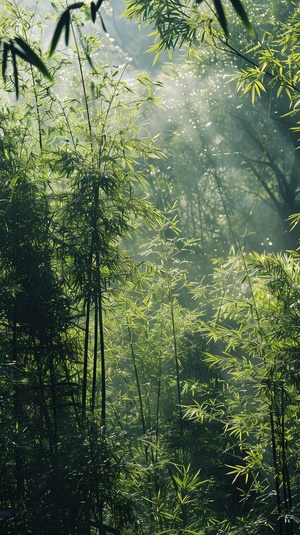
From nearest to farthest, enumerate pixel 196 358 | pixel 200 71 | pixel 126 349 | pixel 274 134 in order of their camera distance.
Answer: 1. pixel 126 349
2. pixel 196 358
3. pixel 200 71
4. pixel 274 134

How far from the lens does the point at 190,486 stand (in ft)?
12.5

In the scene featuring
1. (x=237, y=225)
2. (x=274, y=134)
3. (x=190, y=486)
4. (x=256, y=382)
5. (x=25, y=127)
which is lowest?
(x=190, y=486)

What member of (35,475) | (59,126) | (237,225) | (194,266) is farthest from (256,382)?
(237,225)

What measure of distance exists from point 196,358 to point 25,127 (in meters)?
3.40

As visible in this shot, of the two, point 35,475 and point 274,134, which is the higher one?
point 274,134

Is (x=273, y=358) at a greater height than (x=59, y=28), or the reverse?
(x=59, y=28)

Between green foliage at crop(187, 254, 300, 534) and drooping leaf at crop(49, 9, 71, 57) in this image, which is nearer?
drooping leaf at crop(49, 9, 71, 57)

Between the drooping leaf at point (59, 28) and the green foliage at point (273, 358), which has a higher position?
the drooping leaf at point (59, 28)

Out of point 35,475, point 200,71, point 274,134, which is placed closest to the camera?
point 35,475

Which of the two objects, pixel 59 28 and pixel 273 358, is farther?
pixel 273 358

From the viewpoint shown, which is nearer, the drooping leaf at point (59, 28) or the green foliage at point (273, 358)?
the drooping leaf at point (59, 28)

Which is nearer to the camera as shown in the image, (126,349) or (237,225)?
(126,349)

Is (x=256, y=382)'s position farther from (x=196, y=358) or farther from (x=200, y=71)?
(x=200, y=71)

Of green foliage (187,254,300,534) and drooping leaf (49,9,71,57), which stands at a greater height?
drooping leaf (49,9,71,57)
